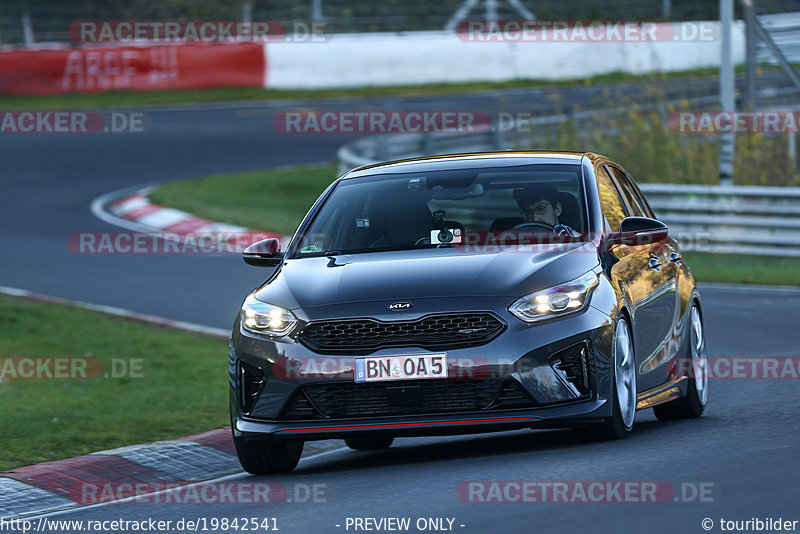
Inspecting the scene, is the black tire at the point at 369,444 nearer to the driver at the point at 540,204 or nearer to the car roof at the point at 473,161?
the car roof at the point at 473,161

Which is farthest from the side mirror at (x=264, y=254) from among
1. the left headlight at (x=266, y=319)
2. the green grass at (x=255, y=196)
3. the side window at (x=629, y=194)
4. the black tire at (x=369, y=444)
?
the green grass at (x=255, y=196)

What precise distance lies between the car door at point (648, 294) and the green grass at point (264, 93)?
26.9 meters

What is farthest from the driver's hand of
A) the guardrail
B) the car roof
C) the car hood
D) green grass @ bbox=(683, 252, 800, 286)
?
the guardrail

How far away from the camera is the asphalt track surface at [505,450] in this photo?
6367mm

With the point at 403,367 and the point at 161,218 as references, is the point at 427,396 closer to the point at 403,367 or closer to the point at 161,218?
the point at 403,367

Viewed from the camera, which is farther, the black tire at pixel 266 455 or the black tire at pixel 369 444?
the black tire at pixel 369 444

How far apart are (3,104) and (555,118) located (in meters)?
15.5

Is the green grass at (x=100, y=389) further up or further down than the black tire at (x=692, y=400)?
further down

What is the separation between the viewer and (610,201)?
30.2ft

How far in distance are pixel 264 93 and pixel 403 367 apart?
31.8 m

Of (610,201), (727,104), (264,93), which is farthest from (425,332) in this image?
(264,93)

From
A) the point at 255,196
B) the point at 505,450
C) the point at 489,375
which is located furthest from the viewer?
the point at 255,196

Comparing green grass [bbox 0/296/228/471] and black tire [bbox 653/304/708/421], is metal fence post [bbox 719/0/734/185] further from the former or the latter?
black tire [bbox 653/304/708/421]

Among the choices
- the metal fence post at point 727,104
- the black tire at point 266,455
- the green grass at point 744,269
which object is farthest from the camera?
the metal fence post at point 727,104
